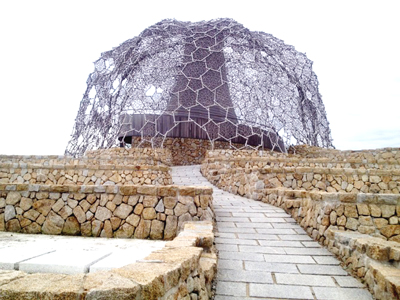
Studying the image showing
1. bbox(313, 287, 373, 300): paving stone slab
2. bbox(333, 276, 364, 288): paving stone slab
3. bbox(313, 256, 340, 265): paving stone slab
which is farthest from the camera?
bbox(313, 256, 340, 265): paving stone slab

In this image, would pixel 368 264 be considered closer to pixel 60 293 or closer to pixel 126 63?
pixel 60 293

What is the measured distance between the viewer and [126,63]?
1667cm

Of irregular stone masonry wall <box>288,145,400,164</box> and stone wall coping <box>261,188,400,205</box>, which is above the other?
irregular stone masonry wall <box>288,145,400,164</box>

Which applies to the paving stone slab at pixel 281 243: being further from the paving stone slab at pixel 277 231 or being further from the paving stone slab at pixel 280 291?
the paving stone slab at pixel 280 291

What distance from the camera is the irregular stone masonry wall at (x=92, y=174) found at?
8305mm

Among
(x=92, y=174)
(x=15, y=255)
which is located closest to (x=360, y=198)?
(x=15, y=255)

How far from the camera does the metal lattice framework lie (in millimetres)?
14758

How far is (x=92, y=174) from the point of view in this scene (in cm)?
834

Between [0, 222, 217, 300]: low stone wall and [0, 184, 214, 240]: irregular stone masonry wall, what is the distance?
70.9 inches

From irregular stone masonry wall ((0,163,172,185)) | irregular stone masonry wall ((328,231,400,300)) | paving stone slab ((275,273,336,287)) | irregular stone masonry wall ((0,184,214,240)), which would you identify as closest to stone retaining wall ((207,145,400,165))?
irregular stone masonry wall ((0,163,172,185))

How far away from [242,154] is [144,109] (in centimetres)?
552

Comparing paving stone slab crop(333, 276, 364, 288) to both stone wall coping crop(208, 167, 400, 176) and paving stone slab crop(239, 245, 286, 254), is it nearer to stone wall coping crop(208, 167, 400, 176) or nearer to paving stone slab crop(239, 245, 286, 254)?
paving stone slab crop(239, 245, 286, 254)

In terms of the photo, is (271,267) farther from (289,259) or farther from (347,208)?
(347,208)

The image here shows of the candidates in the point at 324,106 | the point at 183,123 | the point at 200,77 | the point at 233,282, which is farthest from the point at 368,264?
the point at 324,106
